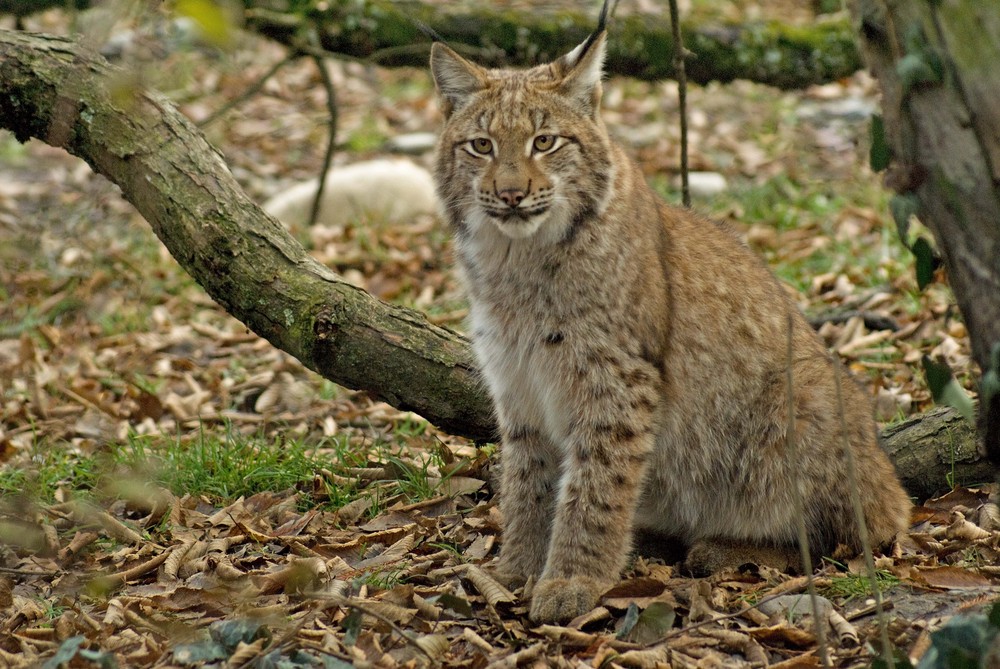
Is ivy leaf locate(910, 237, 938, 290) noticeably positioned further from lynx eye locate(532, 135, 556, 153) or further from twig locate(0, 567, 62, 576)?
twig locate(0, 567, 62, 576)

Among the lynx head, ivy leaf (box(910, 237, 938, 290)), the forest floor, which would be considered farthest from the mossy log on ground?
ivy leaf (box(910, 237, 938, 290))

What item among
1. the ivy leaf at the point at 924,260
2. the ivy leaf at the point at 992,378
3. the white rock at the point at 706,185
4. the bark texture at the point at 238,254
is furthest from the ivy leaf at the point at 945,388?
the white rock at the point at 706,185

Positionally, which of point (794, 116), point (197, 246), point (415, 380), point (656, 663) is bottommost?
point (656, 663)

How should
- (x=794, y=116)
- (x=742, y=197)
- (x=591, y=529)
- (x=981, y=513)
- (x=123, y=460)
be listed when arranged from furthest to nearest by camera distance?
1. (x=794, y=116)
2. (x=742, y=197)
3. (x=123, y=460)
4. (x=981, y=513)
5. (x=591, y=529)

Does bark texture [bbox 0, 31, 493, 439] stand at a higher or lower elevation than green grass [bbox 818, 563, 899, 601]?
higher

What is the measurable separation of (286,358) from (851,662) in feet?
15.8

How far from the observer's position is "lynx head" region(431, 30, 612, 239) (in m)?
4.40

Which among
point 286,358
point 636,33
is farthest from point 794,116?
point 286,358

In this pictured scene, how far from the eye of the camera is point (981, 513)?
4770mm

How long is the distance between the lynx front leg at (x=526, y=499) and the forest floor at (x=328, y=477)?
8.5 inches

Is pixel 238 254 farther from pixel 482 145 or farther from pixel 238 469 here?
pixel 482 145

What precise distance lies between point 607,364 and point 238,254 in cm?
187

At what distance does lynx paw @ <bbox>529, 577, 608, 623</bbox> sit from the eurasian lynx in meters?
0.07

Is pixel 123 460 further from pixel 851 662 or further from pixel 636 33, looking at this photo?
pixel 636 33
